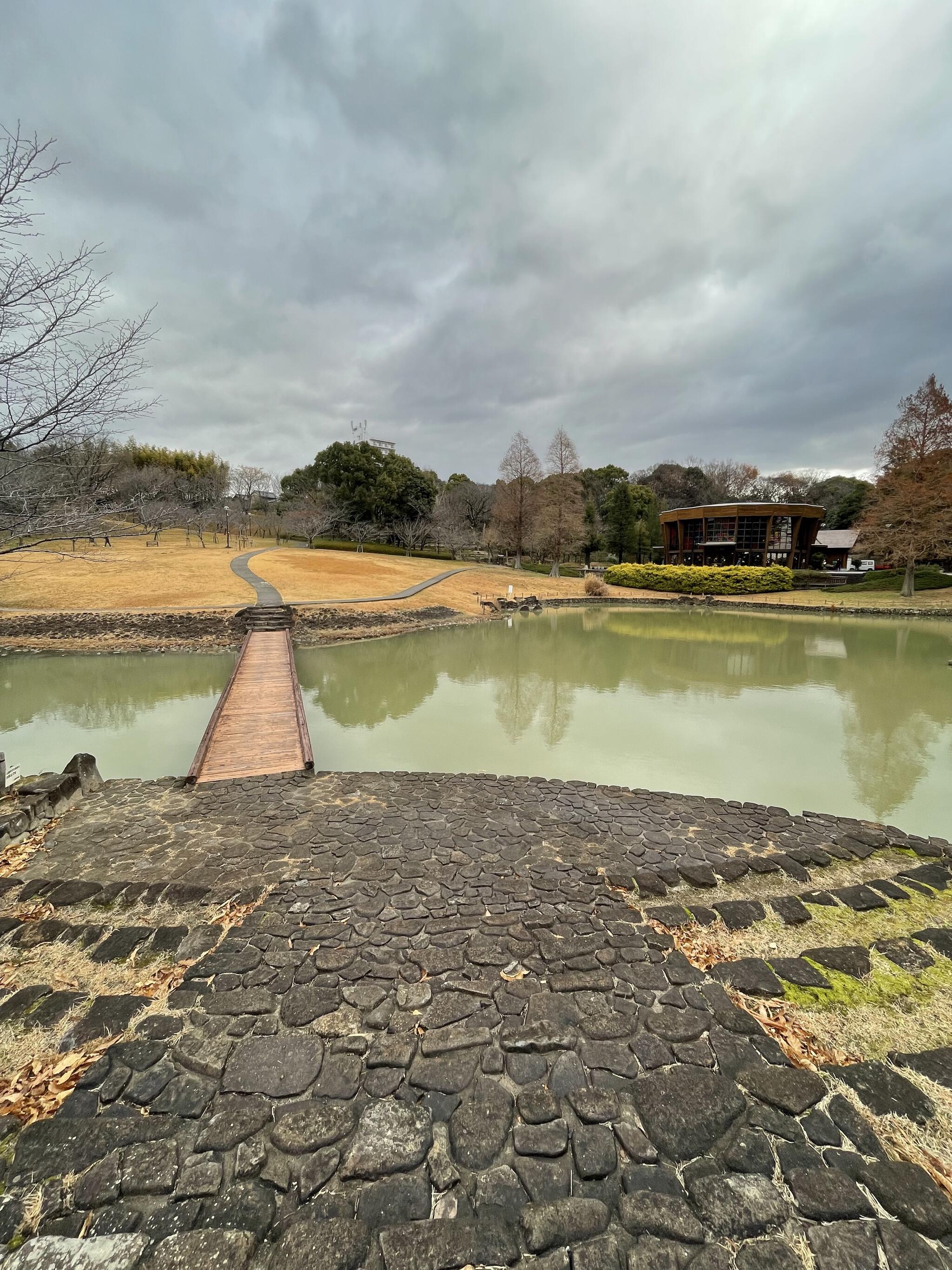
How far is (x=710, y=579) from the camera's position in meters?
29.9

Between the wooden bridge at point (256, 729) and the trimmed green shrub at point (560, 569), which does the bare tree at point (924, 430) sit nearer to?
the trimmed green shrub at point (560, 569)

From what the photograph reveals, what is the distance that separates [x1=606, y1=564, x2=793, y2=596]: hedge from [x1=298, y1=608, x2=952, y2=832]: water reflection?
8.65 m

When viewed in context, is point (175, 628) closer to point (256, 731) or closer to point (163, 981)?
point (256, 731)

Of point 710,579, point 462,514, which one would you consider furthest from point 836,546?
point 462,514

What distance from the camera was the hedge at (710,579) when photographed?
1154 inches

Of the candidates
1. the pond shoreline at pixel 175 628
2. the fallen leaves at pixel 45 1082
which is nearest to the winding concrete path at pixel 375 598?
the pond shoreline at pixel 175 628

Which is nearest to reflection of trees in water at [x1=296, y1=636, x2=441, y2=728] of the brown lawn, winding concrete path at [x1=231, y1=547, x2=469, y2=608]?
winding concrete path at [x1=231, y1=547, x2=469, y2=608]

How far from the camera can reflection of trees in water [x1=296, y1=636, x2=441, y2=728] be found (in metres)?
9.72

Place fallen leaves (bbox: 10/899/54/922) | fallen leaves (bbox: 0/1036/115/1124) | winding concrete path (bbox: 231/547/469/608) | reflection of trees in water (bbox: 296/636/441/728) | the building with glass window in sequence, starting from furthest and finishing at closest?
the building with glass window
winding concrete path (bbox: 231/547/469/608)
reflection of trees in water (bbox: 296/636/441/728)
fallen leaves (bbox: 10/899/54/922)
fallen leaves (bbox: 0/1036/115/1124)

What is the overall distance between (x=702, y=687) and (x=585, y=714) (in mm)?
3721

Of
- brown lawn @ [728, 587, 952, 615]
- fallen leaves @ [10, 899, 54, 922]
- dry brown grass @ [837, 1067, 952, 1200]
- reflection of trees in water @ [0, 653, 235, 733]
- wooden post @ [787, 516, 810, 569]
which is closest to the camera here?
Result: dry brown grass @ [837, 1067, 952, 1200]

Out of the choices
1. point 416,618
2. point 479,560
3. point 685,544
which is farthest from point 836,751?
point 479,560

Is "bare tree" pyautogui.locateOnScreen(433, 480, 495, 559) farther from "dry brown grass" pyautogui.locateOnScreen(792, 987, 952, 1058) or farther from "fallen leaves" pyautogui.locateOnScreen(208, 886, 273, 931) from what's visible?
"dry brown grass" pyautogui.locateOnScreen(792, 987, 952, 1058)

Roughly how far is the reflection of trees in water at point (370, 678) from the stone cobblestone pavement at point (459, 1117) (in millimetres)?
5778
